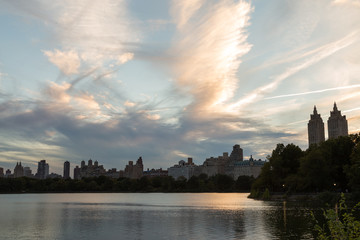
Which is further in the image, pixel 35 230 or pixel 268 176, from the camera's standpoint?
pixel 268 176

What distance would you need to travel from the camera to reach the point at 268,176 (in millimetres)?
140500

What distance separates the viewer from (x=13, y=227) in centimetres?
5531

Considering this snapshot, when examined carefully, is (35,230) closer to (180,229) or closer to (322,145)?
(180,229)

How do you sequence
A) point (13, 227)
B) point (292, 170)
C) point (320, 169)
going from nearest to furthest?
Answer: point (13, 227) → point (320, 169) → point (292, 170)

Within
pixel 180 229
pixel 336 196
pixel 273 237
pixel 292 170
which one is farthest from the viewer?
pixel 292 170

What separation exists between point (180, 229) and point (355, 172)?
186 ft

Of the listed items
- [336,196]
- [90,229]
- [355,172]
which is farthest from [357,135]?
[90,229]

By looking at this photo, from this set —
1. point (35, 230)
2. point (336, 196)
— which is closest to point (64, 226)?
point (35, 230)

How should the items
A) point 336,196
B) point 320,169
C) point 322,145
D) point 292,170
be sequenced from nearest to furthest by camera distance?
point 336,196, point 320,169, point 322,145, point 292,170

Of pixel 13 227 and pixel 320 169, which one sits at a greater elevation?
pixel 320 169

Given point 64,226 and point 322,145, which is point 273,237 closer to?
point 64,226

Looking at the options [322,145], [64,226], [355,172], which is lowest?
[64,226]

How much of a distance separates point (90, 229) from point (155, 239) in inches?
543

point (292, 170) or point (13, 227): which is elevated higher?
point (292, 170)
